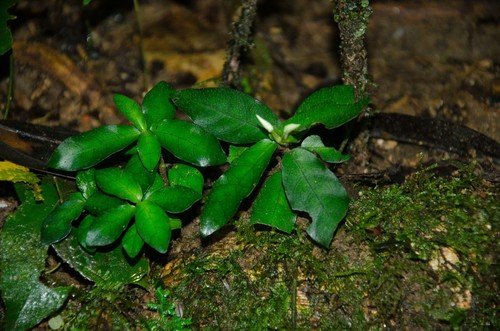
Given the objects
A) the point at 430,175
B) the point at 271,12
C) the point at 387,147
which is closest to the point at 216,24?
the point at 271,12

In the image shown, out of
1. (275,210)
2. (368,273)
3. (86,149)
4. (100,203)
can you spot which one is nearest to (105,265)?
(100,203)

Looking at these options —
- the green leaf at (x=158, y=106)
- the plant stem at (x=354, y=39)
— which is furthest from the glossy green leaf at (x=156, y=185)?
the plant stem at (x=354, y=39)

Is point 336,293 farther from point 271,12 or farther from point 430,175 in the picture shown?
point 271,12

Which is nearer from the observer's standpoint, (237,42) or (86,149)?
(86,149)

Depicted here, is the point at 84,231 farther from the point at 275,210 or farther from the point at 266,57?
the point at 266,57

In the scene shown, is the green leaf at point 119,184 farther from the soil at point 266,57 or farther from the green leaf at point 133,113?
the soil at point 266,57
